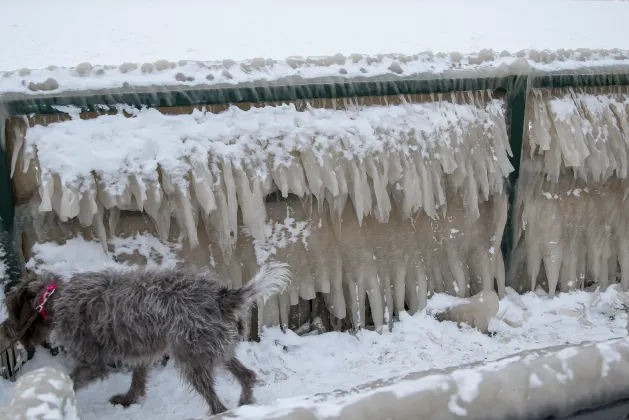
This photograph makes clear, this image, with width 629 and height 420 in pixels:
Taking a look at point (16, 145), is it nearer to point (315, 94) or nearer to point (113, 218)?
point (113, 218)

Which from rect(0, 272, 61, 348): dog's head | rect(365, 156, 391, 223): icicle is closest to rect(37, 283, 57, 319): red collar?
rect(0, 272, 61, 348): dog's head


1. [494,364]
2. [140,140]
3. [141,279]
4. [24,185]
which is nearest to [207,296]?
[141,279]

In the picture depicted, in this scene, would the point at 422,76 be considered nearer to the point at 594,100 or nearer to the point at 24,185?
the point at 594,100

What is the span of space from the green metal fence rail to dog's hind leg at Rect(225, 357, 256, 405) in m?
1.12

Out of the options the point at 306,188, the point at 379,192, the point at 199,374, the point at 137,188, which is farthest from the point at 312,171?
the point at 199,374

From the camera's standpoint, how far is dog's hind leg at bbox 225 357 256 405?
2613 mm

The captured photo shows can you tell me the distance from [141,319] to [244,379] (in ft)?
1.92

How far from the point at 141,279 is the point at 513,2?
4.90 metres

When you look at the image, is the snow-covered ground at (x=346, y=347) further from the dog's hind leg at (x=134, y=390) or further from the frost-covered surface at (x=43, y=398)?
the frost-covered surface at (x=43, y=398)

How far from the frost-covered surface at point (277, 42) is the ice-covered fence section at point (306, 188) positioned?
0.18 m

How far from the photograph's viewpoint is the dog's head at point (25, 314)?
2.45 meters

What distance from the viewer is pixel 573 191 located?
11.6 ft

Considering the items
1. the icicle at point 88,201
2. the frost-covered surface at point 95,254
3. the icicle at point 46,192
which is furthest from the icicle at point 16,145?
the frost-covered surface at point 95,254

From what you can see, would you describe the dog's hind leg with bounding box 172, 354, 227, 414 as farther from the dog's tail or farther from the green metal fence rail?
the green metal fence rail
